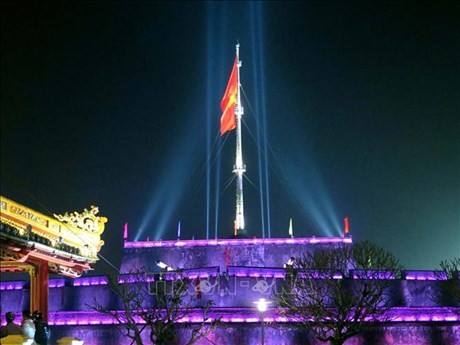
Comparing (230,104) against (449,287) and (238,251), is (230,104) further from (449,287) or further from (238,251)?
(449,287)

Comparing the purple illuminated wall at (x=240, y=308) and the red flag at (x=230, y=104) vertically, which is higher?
the red flag at (x=230, y=104)

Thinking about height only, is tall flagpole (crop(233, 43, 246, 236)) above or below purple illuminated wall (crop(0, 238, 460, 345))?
above

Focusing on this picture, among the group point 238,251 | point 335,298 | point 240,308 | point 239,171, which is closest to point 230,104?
point 239,171

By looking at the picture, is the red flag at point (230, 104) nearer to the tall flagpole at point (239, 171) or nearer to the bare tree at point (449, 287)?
the tall flagpole at point (239, 171)

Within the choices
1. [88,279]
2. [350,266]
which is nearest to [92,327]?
[88,279]

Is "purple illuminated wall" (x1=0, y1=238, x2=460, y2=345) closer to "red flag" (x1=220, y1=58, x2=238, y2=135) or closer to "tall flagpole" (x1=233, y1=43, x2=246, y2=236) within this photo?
"tall flagpole" (x1=233, y1=43, x2=246, y2=236)

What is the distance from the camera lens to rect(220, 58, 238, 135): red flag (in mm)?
46938

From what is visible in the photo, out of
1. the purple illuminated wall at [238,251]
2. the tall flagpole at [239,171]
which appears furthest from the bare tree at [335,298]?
the tall flagpole at [239,171]

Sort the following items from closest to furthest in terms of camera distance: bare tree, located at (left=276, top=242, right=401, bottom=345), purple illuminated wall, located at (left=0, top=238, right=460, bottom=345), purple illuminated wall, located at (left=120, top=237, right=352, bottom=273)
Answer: bare tree, located at (left=276, top=242, right=401, bottom=345) → purple illuminated wall, located at (left=0, top=238, right=460, bottom=345) → purple illuminated wall, located at (left=120, top=237, right=352, bottom=273)

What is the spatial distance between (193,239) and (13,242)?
93.0ft

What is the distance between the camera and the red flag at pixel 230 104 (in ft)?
154

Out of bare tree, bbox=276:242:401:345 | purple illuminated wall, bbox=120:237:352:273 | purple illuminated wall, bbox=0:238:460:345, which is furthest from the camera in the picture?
purple illuminated wall, bbox=120:237:352:273

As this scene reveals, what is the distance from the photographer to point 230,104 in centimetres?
4756

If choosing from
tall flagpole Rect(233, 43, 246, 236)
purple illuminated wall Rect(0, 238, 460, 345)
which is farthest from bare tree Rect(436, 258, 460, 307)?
tall flagpole Rect(233, 43, 246, 236)
